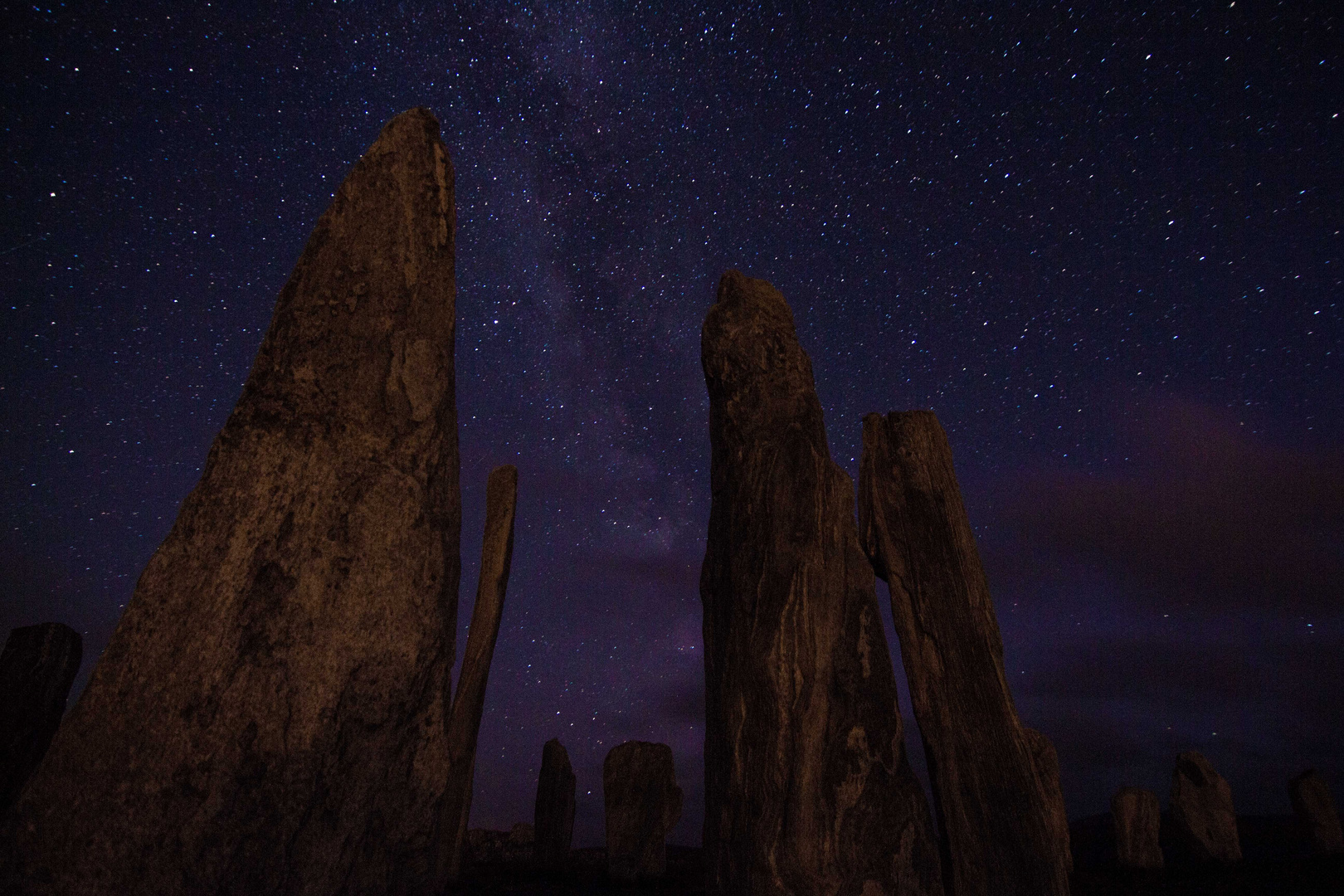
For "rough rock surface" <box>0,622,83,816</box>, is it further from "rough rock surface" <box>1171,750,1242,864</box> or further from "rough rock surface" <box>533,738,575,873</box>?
"rough rock surface" <box>1171,750,1242,864</box>

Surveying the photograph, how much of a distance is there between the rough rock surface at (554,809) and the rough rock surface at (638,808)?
3.69 feet

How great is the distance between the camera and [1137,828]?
11.5 m

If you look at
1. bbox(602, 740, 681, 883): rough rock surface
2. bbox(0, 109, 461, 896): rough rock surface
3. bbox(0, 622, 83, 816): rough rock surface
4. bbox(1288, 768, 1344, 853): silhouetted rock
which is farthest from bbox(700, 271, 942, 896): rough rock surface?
bbox(1288, 768, 1344, 853): silhouetted rock

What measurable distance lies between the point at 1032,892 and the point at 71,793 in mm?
5263

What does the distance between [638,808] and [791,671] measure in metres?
7.28

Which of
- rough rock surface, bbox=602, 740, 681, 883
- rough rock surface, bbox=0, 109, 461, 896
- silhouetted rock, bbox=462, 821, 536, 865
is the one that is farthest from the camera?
silhouetted rock, bbox=462, 821, 536, 865

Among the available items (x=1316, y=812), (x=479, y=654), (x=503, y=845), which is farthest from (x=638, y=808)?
(x=1316, y=812)

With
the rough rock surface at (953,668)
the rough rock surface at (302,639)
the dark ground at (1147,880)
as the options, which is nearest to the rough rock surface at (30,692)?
the dark ground at (1147,880)

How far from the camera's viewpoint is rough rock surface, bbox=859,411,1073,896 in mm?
4824

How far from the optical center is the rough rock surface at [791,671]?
420 centimetres

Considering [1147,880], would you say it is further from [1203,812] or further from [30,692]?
[30,692]

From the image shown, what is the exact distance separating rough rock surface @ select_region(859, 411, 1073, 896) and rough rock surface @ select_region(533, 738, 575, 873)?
25.2 feet

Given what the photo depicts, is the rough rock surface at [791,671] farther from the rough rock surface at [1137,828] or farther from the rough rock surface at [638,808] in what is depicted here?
the rough rock surface at [1137,828]

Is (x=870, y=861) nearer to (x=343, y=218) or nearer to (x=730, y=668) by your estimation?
(x=730, y=668)
